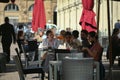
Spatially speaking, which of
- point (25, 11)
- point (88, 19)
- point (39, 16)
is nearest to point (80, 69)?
point (88, 19)

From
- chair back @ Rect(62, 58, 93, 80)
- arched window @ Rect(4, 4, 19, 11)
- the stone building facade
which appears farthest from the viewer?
the stone building facade

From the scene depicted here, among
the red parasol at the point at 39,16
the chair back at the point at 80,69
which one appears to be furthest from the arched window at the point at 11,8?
the chair back at the point at 80,69

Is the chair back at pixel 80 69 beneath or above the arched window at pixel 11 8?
beneath

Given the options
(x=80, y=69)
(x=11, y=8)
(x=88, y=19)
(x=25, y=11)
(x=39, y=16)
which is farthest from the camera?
(x=11, y=8)

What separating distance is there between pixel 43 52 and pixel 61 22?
160 ft

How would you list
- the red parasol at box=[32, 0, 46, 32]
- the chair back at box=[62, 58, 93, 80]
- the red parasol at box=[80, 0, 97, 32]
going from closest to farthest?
the chair back at box=[62, 58, 93, 80] → the red parasol at box=[80, 0, 97, 32] → the red parasol at box=[32, 0, 46, 32]

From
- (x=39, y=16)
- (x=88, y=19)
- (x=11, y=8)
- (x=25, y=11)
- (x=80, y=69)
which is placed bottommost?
(x=80, y=69)

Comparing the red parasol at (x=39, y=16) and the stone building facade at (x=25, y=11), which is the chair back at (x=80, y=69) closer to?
the red parasol at (x=39, y=16)

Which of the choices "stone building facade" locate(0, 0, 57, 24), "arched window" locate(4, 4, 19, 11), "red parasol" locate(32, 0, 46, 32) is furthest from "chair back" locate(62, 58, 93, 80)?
"arched window" locate(4, 4, 19, 11)

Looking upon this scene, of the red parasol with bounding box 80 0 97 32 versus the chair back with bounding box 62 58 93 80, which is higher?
the red parasol with bounding box 80 0 97 32

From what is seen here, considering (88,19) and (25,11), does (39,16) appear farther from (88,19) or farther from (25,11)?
(25,11)

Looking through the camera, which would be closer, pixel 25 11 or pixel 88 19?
pixel 88 19

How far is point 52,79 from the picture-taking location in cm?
928

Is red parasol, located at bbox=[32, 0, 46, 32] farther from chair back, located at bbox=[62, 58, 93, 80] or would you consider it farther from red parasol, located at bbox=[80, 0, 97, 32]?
chair back, located at bbox=[62, 58, 93, 80]
